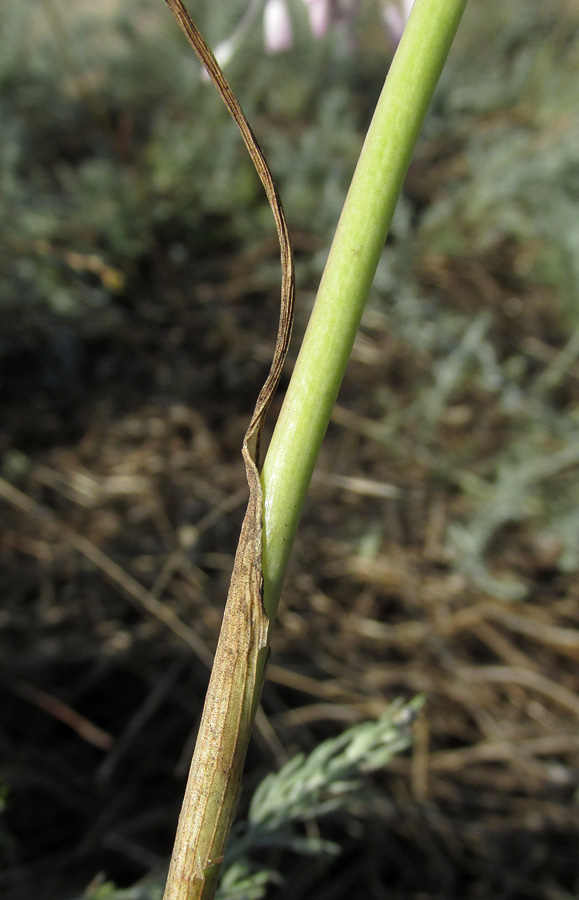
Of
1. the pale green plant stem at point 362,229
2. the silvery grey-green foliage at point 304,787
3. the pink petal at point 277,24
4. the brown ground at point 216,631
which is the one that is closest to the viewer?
the pale green plant stem at point 362,229

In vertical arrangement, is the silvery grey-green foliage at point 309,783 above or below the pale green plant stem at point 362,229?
below

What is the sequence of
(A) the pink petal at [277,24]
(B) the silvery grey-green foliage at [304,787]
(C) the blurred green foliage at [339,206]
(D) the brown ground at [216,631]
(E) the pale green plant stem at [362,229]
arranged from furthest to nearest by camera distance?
(C) the blurred green foliage at [339,206], (A) the pink petal at [277,24], (D) the brown ground at [216,631], (B) the silvery grey-green foliage at [304,787], (E) the pale green plant stem at [362,229]

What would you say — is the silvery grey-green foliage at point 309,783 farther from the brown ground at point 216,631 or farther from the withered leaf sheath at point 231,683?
the brown ground at point 216,631

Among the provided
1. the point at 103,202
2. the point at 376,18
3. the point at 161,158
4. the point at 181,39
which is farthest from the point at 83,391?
the point at 376,18

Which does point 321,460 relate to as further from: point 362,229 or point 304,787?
point 362,229

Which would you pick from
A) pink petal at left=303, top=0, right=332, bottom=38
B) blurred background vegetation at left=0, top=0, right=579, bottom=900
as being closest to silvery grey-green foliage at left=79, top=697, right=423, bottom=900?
blurred background vegetation at left=0, top=0, right=579, bottom=900

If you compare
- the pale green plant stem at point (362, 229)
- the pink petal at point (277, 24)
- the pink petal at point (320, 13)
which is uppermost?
the pink petal at point (277, 24)

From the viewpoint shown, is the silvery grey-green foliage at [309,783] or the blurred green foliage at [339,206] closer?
the silvery grey-green foliage at [309,783]

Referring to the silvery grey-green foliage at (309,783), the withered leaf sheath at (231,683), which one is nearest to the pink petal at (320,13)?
the withered leaf sheath at (231,683)
